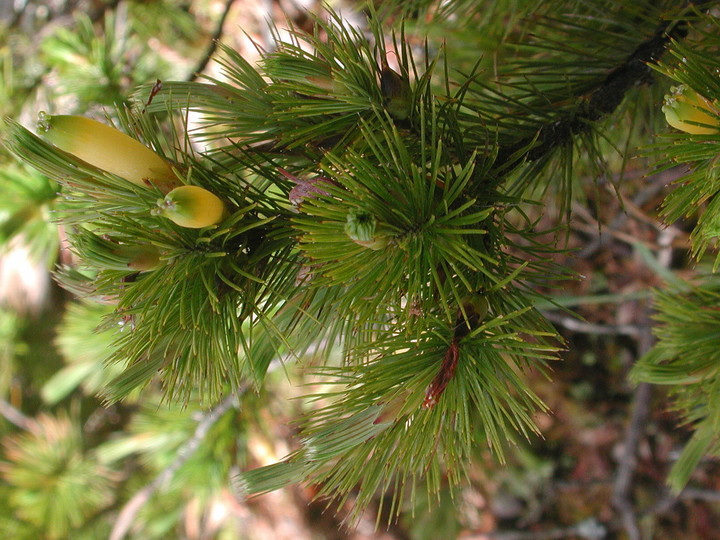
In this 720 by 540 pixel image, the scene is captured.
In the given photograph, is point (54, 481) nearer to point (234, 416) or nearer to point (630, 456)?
point (234, 416)

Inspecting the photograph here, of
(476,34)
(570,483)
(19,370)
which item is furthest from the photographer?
(19,370)

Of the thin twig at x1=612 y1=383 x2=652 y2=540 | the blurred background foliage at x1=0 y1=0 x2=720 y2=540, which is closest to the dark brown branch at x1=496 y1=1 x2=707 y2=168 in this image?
the blurred background foliage at x1=0 y1=0 x2=720 y2=540

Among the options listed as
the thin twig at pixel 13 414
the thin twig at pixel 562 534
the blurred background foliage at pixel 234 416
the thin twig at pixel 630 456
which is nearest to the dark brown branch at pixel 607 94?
the blurred background foliage at pixel 234 416

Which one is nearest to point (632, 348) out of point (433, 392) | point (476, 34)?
point (476, 34)

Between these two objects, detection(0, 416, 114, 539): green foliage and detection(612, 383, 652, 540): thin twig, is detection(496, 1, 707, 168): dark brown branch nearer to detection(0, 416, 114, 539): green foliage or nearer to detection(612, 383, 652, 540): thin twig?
detection(612, 383, 652, 540): thin twig

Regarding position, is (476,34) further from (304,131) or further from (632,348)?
(632,348)

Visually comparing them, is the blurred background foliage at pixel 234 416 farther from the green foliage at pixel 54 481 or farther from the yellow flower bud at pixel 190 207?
the yellow flower bud at pixel 190 207
